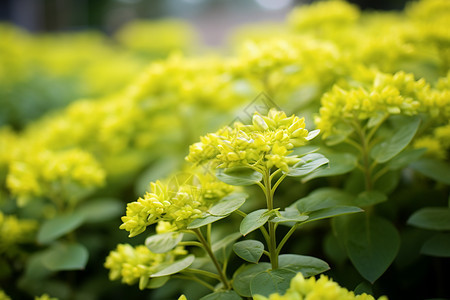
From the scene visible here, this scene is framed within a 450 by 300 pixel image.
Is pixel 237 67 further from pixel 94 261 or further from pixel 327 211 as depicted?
pixel 94 261

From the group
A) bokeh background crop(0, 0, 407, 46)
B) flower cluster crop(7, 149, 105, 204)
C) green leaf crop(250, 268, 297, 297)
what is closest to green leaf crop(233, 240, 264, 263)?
green leaf crop(250, 268, 297, 297)

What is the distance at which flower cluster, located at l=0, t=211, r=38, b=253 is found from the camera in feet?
3.65

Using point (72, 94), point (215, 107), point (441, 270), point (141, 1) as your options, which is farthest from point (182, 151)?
point (141, 1)

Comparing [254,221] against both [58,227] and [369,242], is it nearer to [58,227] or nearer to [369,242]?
[369,242]

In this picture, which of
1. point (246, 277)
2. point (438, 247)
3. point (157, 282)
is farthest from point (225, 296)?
point (438, 247)

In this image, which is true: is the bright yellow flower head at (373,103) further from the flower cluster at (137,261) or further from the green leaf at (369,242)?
the flower cluster at (137,261)

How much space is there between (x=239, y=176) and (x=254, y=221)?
3.9 inches

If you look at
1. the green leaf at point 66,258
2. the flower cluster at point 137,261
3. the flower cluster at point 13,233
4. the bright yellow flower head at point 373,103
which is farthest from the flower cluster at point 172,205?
the flower cluster at point 13,233

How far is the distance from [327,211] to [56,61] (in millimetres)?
3318

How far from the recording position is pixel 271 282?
623mm

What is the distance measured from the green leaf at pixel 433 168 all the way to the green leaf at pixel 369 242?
0.60 feet

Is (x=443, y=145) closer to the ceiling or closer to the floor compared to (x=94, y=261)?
closer to the ceiling

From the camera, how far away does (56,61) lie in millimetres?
3301

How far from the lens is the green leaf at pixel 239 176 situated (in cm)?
66
